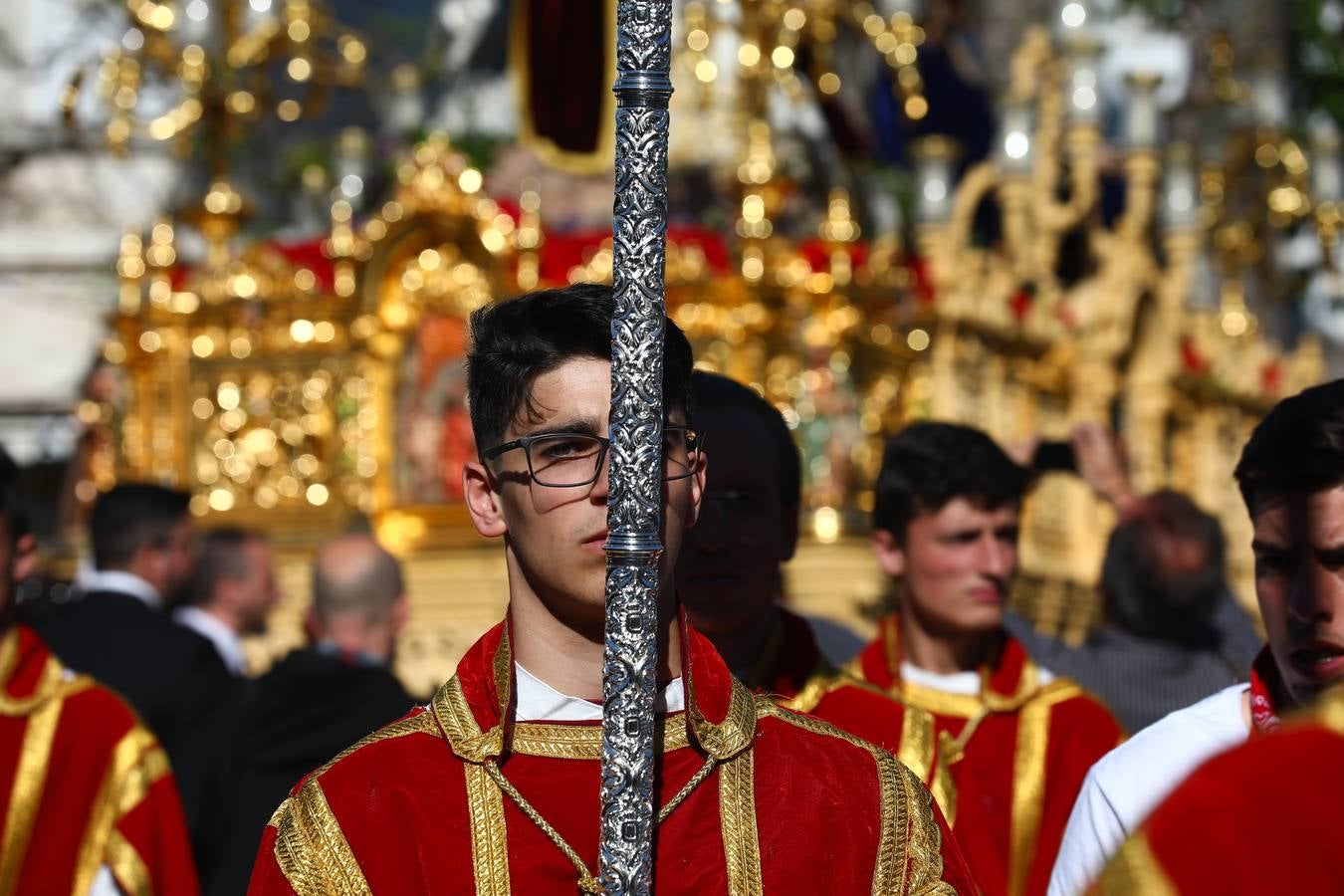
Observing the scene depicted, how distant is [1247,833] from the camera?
1432 millimetres

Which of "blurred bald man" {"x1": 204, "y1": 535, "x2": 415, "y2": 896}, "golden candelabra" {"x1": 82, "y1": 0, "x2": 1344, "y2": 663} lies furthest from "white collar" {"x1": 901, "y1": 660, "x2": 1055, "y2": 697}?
"golden candelabra" {"x1": 82, "y1": 0, "x2": 1344, "y2": 663}

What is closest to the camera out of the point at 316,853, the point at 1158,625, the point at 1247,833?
the point at 1247,833

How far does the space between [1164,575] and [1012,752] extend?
4.44 feet

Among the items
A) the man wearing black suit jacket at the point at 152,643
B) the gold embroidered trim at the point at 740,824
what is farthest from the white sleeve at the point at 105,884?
the gold embroidered trim at the point at 740,824

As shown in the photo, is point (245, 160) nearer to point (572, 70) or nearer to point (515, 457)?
point (572, 70)

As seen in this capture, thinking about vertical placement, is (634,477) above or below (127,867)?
above

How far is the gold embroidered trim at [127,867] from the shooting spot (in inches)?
156

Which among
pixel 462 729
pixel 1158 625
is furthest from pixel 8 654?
pixel 1158 625

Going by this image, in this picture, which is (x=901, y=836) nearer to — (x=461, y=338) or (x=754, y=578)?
(x=754, y=578)

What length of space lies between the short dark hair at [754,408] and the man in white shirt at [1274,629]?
87 centimetres

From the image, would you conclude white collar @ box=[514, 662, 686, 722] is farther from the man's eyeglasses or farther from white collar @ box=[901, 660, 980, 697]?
white collar @ box=[901, 660, 980, 697]

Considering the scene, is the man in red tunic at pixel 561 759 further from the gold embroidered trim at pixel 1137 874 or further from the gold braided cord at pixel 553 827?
the gold embroidered trim at pixel 1137 874

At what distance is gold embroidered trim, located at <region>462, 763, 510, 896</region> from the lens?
232cm

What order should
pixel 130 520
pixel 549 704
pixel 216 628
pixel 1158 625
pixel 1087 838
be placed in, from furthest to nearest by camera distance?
pixel 216 628 < pixel 130 520 < pixel 1158 625 < pixel 1087 838 < pixel 549 704
